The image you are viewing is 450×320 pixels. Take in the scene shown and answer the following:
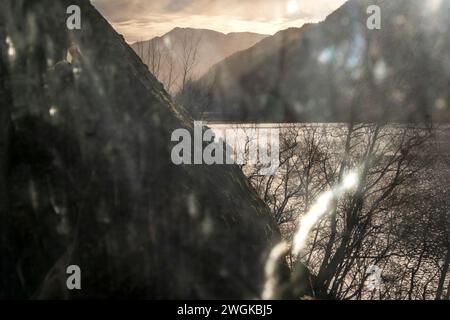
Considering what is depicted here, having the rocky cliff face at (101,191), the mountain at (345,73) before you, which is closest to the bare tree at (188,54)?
the mountain at (345,73)

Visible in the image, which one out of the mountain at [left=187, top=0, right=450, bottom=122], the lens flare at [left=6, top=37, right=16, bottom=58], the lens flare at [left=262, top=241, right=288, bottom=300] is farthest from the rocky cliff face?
the mountain at [left=187, top=0, right=450, bottom=122]

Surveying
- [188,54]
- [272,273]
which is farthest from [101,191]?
[188,54]

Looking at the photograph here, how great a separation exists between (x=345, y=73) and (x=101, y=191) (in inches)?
807

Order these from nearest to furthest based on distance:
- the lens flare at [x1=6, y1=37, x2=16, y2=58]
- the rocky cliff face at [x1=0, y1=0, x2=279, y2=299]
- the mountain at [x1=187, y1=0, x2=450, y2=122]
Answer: the rocky cliff face at [x1=0, y1=0, x2=279, y2=299], the lens flare at [x1=6, y1=37, x2=16, y2=58], the mountain at [x1=187, y1=0, x2=450, y2=122]

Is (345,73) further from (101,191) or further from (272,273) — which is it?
(101,191)

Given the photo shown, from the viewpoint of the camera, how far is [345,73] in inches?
919

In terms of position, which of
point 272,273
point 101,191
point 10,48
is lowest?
point 272,273

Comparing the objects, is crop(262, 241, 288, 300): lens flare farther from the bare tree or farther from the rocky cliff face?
the bare tree

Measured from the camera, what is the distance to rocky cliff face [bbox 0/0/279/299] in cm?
466

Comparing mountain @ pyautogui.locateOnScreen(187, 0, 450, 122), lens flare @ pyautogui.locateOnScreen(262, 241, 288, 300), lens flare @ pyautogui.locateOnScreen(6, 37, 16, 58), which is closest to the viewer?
lens flare @ pyautogui.locateOnScreen(262, 241, 288, 300)

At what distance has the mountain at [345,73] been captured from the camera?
802 inches

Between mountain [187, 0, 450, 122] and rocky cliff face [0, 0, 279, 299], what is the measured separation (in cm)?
1371

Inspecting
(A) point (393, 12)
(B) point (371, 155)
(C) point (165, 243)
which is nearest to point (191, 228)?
(C) point (165, 243)

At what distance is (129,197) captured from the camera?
4.98 meters
